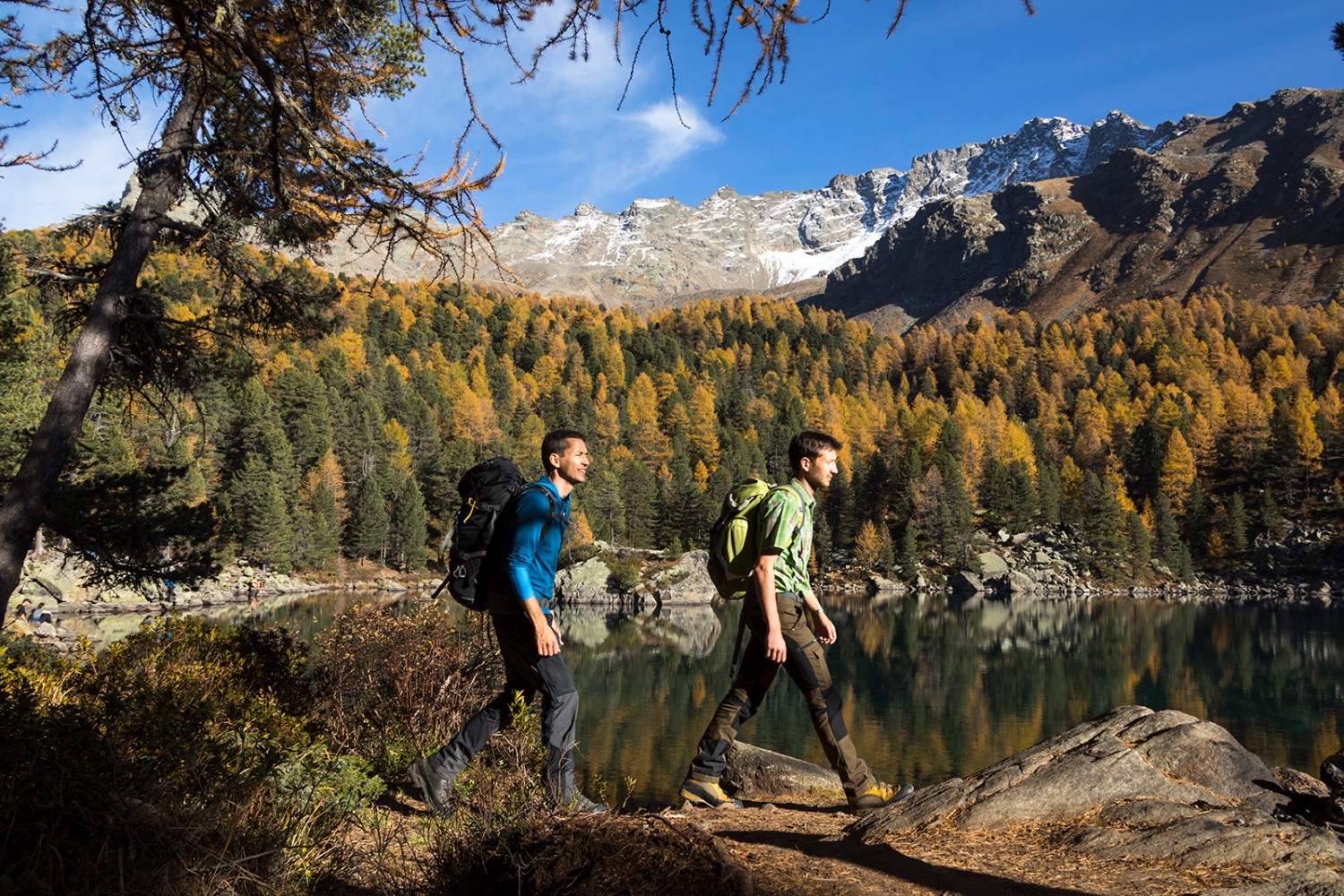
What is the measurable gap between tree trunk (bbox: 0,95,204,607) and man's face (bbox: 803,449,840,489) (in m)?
5.10

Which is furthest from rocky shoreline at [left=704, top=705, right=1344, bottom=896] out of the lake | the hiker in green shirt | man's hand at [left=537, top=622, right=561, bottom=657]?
the lake

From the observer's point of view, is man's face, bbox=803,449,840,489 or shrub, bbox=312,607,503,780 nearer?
man's face, bbox=803,449,840,489

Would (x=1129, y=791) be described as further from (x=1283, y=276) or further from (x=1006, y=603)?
(x=1283, y=276)

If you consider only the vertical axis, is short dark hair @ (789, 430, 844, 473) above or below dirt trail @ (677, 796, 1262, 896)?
above

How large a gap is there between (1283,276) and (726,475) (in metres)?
135

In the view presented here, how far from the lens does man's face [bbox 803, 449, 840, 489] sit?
17.3 ft

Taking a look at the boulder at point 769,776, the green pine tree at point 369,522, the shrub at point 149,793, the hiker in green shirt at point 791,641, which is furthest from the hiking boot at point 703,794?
the green pine tree at point 369,522

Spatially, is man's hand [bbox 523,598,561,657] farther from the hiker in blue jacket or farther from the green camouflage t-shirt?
the green camouflage t-shirt

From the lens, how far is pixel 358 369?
8969 cm

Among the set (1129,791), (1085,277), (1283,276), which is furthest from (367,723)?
(1085,277)

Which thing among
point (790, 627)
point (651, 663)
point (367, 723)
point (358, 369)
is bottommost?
point (651, 663)

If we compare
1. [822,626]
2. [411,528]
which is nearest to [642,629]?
[411,528]

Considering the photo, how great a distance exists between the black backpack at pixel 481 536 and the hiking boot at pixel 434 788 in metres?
0.97

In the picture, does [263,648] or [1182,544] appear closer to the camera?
[263,648]
